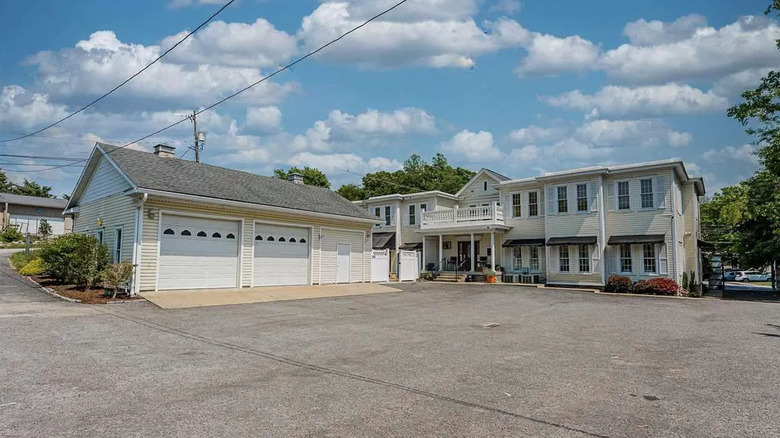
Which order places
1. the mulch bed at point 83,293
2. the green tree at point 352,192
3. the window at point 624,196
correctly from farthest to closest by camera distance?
the green tree at point 352,192 < the window at point 624,196 < the mulch bed at point 83,293

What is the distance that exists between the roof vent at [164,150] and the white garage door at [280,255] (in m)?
5.25

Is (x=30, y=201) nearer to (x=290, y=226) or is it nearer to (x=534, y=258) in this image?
(x=290, y=226)

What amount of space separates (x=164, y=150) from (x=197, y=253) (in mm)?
5964

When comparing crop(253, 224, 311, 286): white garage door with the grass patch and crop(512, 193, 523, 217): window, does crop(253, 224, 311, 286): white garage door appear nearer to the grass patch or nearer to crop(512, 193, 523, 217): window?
the grass patch

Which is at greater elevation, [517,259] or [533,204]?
[533,204]

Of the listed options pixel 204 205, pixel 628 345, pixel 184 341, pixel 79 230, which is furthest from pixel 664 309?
pixel 79 230

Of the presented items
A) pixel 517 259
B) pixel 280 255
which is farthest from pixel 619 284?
pixel 280 255

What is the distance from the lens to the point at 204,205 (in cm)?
1631

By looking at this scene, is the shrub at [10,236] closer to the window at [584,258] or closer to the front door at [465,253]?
the front door at [465,253]

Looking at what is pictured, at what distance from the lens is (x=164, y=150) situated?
1958cm

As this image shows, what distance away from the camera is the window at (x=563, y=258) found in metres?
24.8

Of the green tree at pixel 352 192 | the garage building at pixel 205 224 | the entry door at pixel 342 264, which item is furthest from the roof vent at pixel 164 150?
the green tree at pixel 352 192

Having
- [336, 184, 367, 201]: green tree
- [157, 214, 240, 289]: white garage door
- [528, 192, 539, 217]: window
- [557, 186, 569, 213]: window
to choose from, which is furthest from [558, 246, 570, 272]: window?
[336, 184, 367, 201]: green tree

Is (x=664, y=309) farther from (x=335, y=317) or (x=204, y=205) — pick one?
(x=204, y=205)
